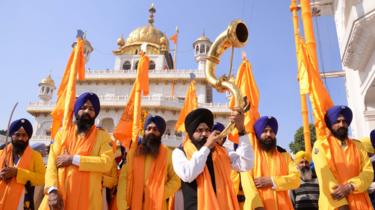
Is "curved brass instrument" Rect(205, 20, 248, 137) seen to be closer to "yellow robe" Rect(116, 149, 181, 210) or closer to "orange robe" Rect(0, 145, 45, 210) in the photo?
"yellow robe" Rect(116, 149, 181, 210)

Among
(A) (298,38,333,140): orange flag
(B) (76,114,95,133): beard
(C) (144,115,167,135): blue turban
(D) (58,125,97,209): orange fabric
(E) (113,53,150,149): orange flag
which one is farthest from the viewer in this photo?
(E) (113,53,150,149): orange flag

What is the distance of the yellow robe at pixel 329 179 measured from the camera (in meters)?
2.93

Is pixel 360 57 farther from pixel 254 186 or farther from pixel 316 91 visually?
pixel 254 186

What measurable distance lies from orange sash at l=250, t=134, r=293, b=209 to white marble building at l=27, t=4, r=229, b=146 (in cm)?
1988

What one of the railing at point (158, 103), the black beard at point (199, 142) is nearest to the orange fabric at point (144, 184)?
the black beard at point (199, 142)

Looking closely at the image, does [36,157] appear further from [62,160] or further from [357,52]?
[357,52]

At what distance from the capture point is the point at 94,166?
2.88 meters

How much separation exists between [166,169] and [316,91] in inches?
133

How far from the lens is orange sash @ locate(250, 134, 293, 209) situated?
10.6 feet

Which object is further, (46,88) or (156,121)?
(46,88)

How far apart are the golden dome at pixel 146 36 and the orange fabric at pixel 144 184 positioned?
35.5 m

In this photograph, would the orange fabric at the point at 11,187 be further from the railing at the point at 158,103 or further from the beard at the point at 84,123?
the railing at the point at 158,103

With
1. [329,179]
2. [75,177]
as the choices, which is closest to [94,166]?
[75,177]

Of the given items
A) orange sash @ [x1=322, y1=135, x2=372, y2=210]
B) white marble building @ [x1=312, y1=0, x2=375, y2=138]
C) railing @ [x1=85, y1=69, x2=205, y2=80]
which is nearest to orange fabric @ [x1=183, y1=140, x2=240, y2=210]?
orange sash @ [x1=322, y1=135, x2=372, y2=210]
